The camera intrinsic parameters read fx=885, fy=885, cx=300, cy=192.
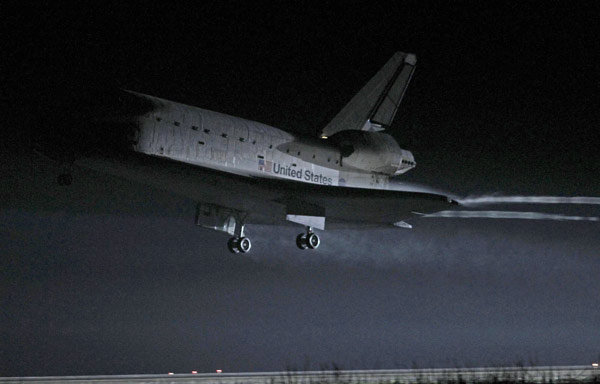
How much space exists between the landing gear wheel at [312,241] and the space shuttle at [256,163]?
0.03 metres

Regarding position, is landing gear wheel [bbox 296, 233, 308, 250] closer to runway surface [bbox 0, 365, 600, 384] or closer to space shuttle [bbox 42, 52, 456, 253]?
space shuttle [bbox 42, 52, 456, 253]

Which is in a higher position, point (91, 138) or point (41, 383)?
point (91, 138)

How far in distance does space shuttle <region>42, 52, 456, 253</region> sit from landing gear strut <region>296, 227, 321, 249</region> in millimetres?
30

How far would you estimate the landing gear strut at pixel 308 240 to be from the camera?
2653 cm

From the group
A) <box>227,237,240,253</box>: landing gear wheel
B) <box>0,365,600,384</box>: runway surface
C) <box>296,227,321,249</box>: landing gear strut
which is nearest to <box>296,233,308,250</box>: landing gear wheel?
<box>296,227,321,249</box>: landing gear strut

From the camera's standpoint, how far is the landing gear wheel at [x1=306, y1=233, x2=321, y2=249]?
26.5 meters

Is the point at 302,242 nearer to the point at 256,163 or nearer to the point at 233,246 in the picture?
the point at 233,246

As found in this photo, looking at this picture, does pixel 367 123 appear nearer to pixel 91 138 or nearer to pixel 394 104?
pixel 394 104

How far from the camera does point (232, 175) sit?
2350 cm

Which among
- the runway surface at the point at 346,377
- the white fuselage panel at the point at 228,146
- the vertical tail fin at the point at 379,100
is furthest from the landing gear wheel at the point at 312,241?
the runway surface at the point at 346,377

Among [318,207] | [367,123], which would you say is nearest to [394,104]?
[367,123]

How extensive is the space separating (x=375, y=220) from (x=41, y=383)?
531 inches

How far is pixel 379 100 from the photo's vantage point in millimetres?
31688

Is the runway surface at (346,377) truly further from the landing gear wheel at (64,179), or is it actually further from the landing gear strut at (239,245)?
the landing gear strut at (239,245)
